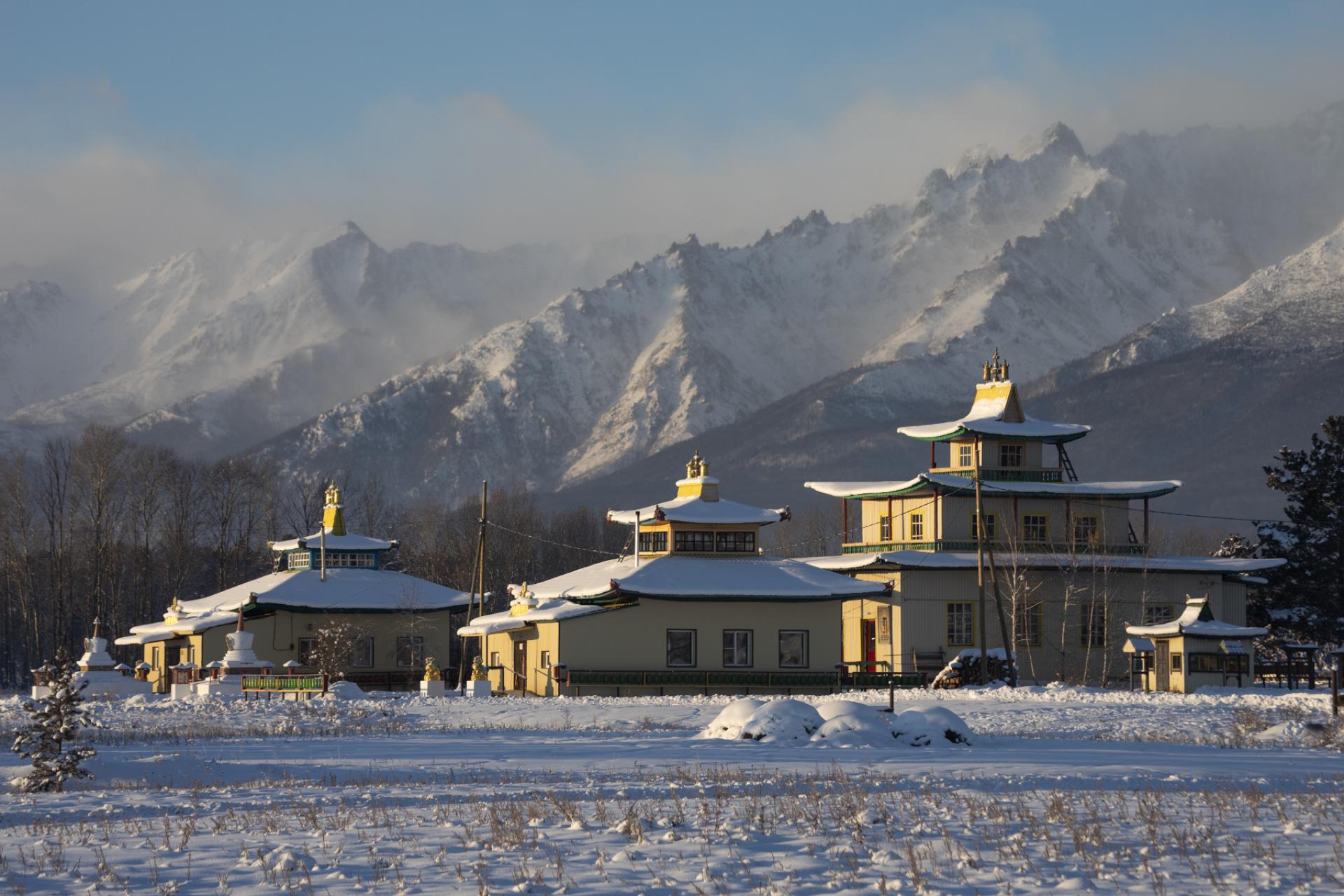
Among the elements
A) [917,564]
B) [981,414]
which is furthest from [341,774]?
[981,414]

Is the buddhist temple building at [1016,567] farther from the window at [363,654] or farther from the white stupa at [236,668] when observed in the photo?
the white stupa at [236,668]

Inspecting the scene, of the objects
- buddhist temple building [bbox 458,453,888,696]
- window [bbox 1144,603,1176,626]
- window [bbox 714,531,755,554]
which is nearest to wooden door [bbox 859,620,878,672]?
buddhist temple building [bbox 458,453,888,696]

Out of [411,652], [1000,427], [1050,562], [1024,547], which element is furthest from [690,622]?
[1000,427]

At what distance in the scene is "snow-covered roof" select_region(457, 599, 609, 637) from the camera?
5784 centimetres

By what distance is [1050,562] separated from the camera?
65562mm

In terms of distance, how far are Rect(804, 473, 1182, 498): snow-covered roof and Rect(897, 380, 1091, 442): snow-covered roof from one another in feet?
6.02

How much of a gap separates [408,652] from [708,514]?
1523 centimetres

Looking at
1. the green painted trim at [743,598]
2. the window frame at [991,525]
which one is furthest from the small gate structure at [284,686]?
the window frame at [991,525]

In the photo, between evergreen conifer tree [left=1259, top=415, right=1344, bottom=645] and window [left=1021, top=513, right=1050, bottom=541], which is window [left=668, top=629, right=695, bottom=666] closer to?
window [left=1021, top=513, right=1050, bottom=541]

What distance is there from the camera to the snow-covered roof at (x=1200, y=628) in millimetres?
55031

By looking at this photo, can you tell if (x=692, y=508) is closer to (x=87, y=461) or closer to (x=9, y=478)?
(x=87, y=461)

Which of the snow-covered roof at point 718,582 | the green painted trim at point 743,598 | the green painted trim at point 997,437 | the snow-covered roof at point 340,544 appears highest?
the green painted trim at point 997,437

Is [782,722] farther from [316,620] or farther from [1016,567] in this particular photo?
[316,620]

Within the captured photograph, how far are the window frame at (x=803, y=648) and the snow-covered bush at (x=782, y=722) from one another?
2698 cm
